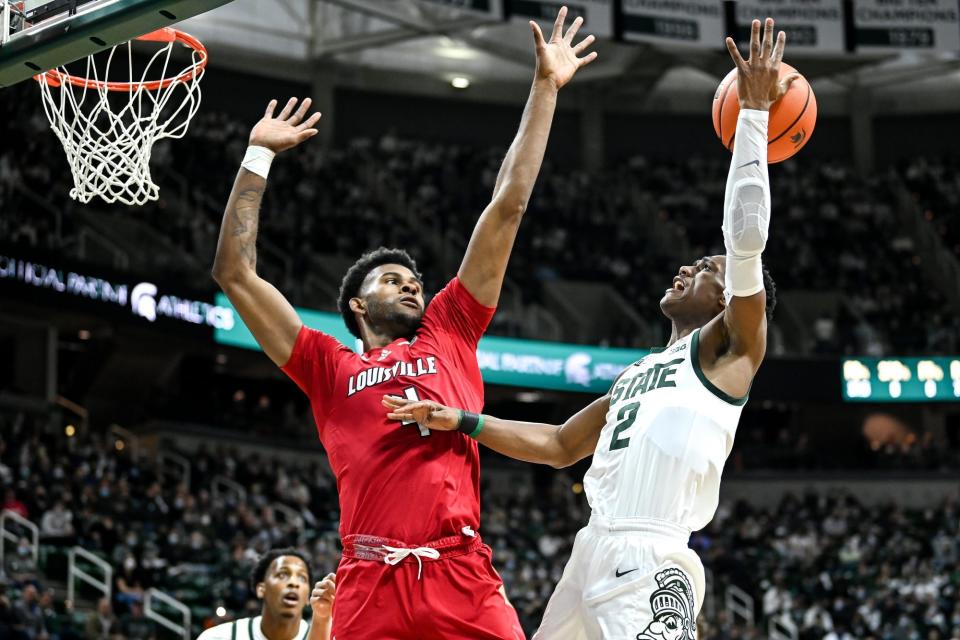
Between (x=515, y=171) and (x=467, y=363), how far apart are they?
0.68 meters

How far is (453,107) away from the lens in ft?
104

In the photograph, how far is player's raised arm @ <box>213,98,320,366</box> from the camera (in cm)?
437

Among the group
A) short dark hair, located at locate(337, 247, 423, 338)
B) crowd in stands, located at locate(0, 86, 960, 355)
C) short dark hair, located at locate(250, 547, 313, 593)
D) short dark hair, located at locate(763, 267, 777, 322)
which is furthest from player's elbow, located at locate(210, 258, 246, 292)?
crowd in stands, located at locate(0, 86, 960, 355)

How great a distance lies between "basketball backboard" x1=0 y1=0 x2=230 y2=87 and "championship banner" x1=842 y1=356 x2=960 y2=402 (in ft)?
75.0

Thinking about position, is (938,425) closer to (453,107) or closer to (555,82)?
(453,107)

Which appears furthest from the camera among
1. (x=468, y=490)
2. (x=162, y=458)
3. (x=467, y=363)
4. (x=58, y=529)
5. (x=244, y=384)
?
(x=244, y=384)

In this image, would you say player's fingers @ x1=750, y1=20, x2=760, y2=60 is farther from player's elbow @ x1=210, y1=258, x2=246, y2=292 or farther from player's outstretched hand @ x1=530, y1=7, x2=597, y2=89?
player's elbow @ x1=210, y1=258, x2=246, y2=292

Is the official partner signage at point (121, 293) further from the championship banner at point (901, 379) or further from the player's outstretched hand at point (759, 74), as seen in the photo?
the player's outstretched hand at point (759, 74)

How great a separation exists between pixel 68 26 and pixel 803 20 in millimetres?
21691

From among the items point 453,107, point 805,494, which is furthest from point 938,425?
point 453,107

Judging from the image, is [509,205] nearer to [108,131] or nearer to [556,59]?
[556,59]

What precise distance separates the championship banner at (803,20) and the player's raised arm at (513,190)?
21.3 metres

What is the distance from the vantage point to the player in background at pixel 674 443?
13.2ft

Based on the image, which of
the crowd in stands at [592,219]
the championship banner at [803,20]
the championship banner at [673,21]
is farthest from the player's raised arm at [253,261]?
A: the championship banner at [803,20]
